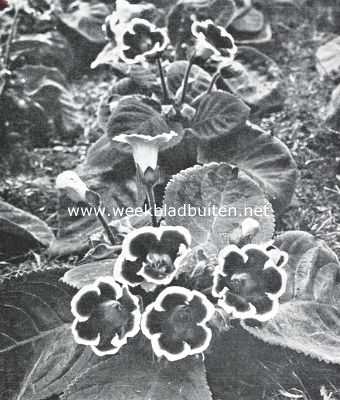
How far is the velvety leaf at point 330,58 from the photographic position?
1861 mm

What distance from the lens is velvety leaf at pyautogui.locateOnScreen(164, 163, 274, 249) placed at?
125 cm

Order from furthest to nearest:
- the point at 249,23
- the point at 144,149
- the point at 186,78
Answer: the point at 249,23 < the point at 186,78 < the point at 144,149

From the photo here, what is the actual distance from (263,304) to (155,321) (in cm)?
18

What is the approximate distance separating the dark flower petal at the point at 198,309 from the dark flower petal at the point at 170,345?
47 millimetres

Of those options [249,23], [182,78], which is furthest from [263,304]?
[249,23]

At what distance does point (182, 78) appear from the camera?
163 centimetres

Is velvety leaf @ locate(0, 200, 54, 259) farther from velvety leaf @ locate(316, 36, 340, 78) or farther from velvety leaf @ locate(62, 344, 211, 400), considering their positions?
velvety leaf @ locate(316, 36, 340, 78)

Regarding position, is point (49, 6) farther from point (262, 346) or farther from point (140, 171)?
point (262, 346)

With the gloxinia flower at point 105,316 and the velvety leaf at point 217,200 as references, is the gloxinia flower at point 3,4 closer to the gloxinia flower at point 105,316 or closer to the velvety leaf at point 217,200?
the velvety leaf at point 217,200

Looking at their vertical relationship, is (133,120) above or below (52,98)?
above

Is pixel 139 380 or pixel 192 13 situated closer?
pixel 139 380

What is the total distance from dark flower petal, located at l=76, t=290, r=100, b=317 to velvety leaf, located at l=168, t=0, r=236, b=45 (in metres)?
0.89

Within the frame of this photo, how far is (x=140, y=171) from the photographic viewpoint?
1179mm

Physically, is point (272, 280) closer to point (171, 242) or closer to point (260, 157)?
point (171, 242)
